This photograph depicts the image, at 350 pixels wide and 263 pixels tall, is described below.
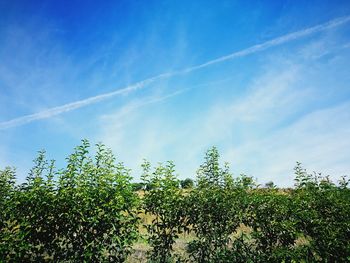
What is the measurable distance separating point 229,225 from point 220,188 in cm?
110

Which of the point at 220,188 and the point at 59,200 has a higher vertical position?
the point at 220,188

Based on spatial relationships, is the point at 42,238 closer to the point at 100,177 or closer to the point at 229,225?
the point at 100,177

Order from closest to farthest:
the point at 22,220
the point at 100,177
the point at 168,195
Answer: the point at 22,220 < the point at 100,177 < the point at 168,195

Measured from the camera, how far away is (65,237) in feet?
25.0

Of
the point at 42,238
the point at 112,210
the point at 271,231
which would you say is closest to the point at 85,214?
the point at 112,210

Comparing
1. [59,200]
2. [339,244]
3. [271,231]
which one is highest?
[59,200]

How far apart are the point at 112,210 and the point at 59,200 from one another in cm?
138

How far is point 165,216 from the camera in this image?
331 inches

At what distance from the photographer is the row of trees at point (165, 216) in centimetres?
741

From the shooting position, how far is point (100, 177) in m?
7.92

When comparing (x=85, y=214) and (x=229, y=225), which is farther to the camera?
(x=229, y=225)

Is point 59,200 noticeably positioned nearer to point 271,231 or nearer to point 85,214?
point 85,214

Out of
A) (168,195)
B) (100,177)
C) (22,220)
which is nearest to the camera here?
(22,220)

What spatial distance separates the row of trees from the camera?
292 inches
